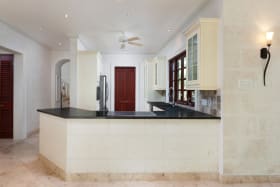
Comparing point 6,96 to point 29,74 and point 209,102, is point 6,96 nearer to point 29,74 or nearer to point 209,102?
point 29,74

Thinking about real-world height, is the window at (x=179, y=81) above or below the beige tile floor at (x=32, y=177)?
above

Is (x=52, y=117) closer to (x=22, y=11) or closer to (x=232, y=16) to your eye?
(x=22, y=11)

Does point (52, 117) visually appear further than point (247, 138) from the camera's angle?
Yes

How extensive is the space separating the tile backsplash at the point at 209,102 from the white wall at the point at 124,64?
4.96 m

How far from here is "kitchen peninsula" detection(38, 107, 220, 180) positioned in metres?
3.39

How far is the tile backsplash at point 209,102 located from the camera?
3.44 m

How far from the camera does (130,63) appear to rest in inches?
362

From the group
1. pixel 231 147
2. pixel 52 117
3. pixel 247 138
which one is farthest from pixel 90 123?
pixel 247 138

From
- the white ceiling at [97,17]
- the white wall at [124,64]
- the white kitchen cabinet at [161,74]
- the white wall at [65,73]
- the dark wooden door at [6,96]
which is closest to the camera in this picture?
the white ceiling at [97,17]

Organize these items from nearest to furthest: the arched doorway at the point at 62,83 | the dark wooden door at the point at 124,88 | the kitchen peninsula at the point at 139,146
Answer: the kitchen peninsula at the point at 139,146, the arched doorway at the point at 62,83, the dark wooden door at the point at 124,88

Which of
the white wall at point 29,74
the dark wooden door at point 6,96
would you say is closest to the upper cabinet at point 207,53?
the white wall at point 29,74

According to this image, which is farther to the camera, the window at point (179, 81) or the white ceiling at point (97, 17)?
the window at point (179, 81)

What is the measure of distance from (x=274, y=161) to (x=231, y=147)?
Result: 63cm

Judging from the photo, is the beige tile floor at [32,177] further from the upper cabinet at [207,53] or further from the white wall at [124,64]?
the white wall at [124,64]
